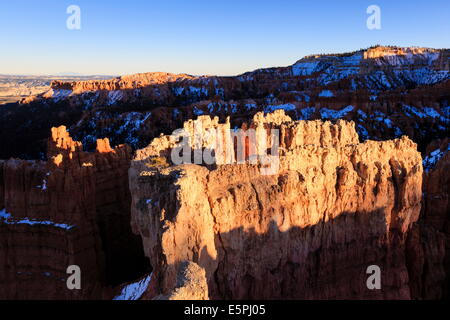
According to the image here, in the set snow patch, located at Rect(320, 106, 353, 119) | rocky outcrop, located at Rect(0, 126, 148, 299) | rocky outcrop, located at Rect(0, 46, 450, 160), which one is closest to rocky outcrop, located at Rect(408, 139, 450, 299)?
rocky outcrop, located at Rect(0, 126, 148, 299)

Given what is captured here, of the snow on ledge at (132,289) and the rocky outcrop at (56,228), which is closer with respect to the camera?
the snow on ledge at (132,289)

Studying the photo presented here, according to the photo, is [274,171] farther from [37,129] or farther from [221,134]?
[37,129]

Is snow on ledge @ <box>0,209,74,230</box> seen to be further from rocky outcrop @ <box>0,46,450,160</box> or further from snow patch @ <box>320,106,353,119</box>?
snow patch @ <box>320,106,353,119</box>

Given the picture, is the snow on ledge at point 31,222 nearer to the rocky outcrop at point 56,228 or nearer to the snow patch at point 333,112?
the rocky outcrop at point 56,228

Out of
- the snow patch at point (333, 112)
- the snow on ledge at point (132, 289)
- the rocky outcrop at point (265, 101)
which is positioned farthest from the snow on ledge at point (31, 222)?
the snow patch at point (333, 112)

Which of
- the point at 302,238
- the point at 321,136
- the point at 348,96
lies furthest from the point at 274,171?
the point at 348,96

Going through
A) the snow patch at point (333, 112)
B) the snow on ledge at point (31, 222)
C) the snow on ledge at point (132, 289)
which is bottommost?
the snow on ledge at point (132, 289)

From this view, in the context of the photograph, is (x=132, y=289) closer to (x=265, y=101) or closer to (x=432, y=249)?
(x=432, y=249)

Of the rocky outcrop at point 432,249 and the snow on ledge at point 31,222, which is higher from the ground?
the snow on ledge at point 31,222
